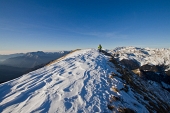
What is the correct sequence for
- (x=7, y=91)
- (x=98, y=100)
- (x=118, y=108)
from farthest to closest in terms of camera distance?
(x=7, y=91)
(x=98, y=100)
(x=118, y=108)

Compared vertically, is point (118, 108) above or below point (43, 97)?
Answer: below

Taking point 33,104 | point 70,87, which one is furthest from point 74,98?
point 33,104

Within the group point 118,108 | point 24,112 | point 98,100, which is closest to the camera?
point 24,112

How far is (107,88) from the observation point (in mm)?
11461

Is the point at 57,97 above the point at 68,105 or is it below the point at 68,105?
above

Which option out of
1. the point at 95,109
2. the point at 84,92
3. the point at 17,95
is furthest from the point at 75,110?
the point at 17,95

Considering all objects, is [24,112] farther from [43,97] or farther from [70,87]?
[70,87]

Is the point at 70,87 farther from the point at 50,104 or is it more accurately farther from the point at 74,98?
the point at 50,104

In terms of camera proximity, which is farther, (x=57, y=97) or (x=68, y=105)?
(x=57, y=97)

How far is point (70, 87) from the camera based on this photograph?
36.9 ft

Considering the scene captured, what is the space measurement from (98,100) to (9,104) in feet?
22.5

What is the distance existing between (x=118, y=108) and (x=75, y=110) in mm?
3165

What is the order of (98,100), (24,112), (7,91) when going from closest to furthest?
(24,112) → (98,100) → (7,91)

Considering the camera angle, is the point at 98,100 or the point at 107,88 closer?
the point at 98,100
